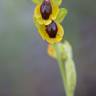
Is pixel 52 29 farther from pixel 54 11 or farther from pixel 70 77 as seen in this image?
pixel 70 77

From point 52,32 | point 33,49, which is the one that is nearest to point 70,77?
point 52,32

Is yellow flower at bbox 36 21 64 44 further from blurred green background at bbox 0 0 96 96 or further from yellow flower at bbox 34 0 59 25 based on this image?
blurred green background at bbox 0 0 96 96

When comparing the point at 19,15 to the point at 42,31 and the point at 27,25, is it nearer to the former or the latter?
the point at 27,25

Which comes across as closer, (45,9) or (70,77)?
(45,9)

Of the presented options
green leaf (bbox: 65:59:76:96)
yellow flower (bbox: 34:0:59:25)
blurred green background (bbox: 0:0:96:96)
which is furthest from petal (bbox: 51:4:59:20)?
blurred green background (bbox: 0:0:96:96)

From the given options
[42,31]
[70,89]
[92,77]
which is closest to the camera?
[42,31]

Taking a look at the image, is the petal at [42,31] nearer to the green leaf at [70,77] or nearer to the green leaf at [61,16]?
the green leaf at [61,16]

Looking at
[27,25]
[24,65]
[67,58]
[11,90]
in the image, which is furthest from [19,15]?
[67,58]
